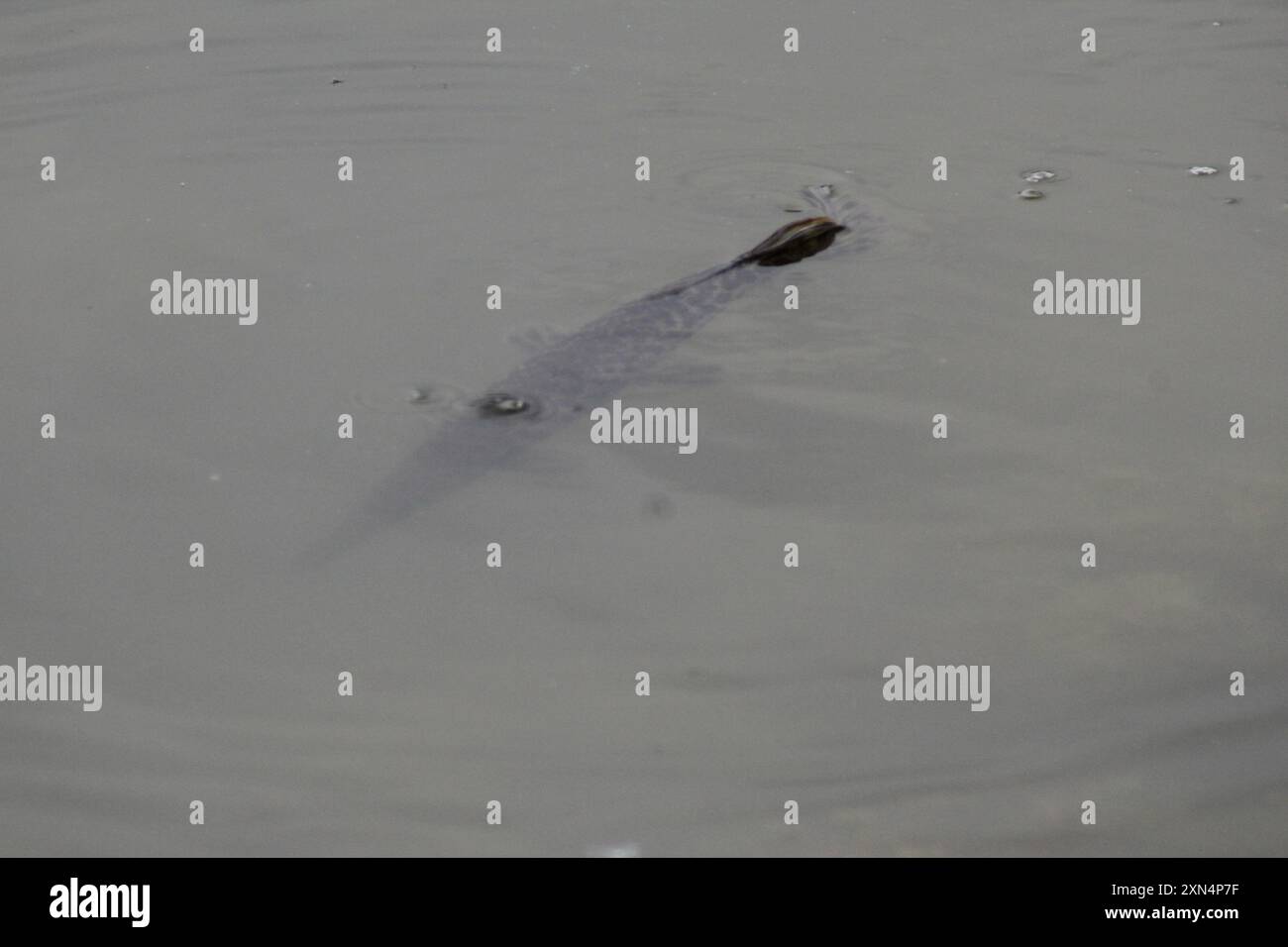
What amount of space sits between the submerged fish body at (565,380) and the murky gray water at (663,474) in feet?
0.22

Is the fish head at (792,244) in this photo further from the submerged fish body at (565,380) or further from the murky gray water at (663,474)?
the murky gray water at (663,474)

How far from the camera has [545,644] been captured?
9.79 ft

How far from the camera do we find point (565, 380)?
3781 millimetres

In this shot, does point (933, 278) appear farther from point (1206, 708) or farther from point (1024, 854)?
point (1024, 854)

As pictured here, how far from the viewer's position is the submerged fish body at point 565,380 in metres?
3.38

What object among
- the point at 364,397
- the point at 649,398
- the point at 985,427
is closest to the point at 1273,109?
the point at 985,427

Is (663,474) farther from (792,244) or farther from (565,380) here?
(792,244)

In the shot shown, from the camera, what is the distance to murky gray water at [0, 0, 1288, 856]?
2.70m

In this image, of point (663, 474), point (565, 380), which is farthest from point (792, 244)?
point (663, 474)

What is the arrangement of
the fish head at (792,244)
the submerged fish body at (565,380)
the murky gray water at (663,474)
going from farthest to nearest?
1. the fish head at (792,244)
2. the submerged fish body at (565,380)
3. the murky gray water at (663,474)

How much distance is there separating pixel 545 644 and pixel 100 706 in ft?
3.09

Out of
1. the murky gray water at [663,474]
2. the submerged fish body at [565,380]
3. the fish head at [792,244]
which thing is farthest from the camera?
the fish head at [792,244]

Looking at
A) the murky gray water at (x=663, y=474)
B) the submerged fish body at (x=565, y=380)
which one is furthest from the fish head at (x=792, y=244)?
the murky gray water at (x=663, y=474)

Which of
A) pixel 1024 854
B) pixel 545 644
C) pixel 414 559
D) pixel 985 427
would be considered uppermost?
pixel 985 427
